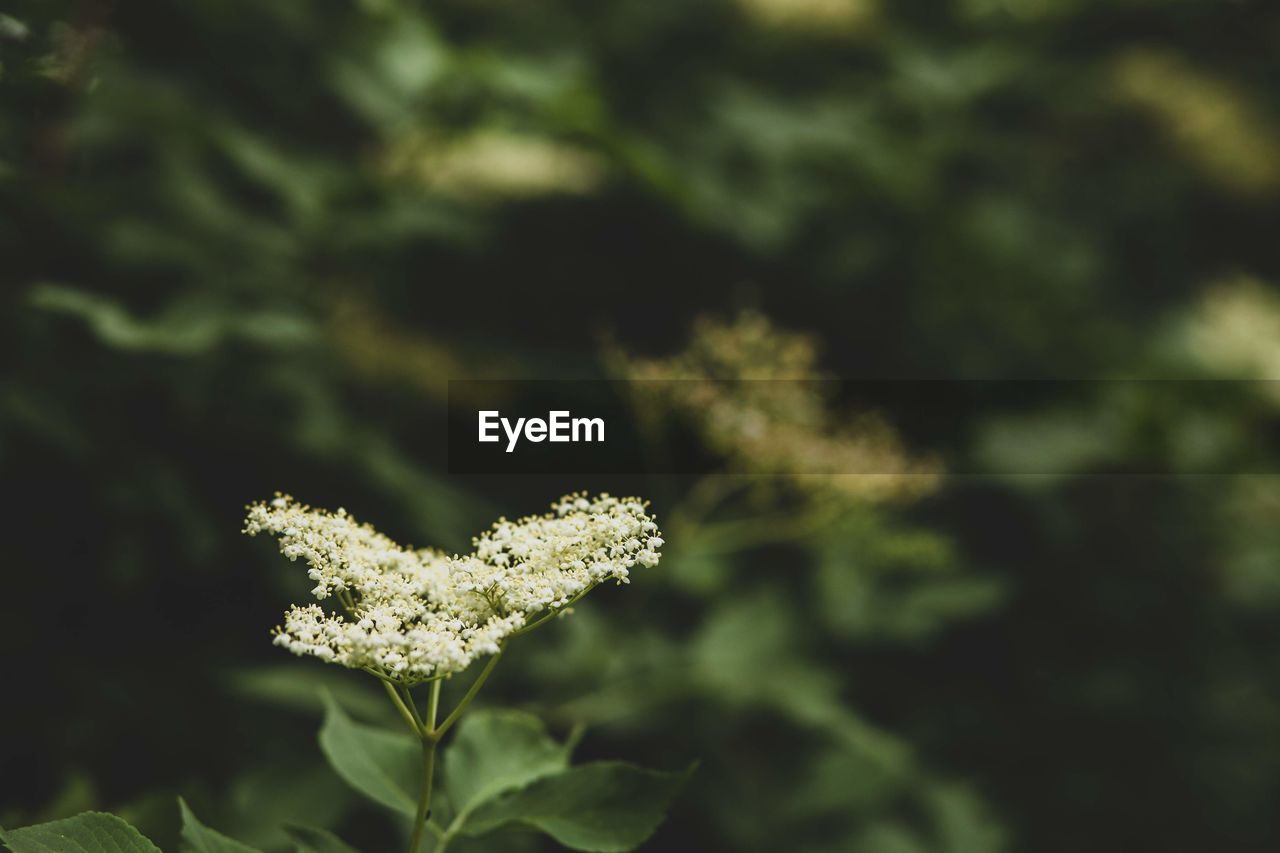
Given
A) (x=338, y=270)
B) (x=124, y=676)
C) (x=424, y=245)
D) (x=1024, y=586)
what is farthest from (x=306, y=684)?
(x=1024, y=586)

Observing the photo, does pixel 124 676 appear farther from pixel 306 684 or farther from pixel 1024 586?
pixel 1024 586

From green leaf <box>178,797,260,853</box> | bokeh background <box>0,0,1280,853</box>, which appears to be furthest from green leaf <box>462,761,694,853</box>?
bokeh background <box>0,0,1280,853</box>

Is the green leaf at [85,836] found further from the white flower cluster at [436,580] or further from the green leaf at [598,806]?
the green leaf at [598,806]

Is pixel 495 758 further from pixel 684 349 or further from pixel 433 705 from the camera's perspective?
pixel 684 349

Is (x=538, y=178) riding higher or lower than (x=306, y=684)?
higher

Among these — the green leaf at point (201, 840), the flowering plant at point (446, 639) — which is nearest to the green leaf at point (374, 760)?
the flowering plant at point (446, 639)

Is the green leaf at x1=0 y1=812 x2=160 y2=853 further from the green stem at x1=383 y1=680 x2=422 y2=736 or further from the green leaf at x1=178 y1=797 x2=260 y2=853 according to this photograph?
the green stem at x1=383 y1=680 x2=422 y2=736
